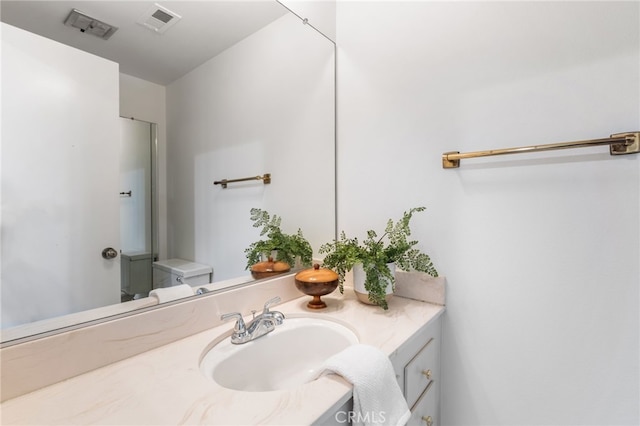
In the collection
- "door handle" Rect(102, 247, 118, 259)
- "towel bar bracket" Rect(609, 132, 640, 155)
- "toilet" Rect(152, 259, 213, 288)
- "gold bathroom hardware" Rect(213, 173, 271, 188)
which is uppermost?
"towel bar bracket" Rect(609, 132, 640, 155)

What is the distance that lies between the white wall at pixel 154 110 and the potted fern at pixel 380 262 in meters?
0.59

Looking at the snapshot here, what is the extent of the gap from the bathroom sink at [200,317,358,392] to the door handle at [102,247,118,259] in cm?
35

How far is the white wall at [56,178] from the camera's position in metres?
0.61

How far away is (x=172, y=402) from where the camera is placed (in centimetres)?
55

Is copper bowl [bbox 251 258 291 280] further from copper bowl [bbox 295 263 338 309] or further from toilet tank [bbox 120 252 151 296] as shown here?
toilet tank [bbox 120 252 151 296]

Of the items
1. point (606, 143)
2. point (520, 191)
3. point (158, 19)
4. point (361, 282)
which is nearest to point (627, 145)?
point (606, 143)

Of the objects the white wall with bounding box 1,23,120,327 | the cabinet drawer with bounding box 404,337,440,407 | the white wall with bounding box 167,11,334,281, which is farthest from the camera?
the white wall with bounding box 167,11,334,281

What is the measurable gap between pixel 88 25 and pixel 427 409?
57.8 inches

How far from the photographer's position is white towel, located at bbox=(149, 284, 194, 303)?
82 cm

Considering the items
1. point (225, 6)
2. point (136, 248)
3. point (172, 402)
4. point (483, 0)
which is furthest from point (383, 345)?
point (225, 6)

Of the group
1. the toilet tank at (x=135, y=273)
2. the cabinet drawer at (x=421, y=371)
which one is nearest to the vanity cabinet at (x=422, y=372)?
the cabinet drawer at (x=421, y=371)

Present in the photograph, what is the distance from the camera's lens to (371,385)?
23.9 inches

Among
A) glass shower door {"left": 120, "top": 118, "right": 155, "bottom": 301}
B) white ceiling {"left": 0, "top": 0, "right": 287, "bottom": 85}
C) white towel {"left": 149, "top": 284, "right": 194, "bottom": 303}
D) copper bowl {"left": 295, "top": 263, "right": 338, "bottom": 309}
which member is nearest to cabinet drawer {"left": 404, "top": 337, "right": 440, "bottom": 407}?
copper bowl {"left": 295, "top": 263, "right": 338, "bottom": 309}

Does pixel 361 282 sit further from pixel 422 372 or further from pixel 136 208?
pixel 136 208
